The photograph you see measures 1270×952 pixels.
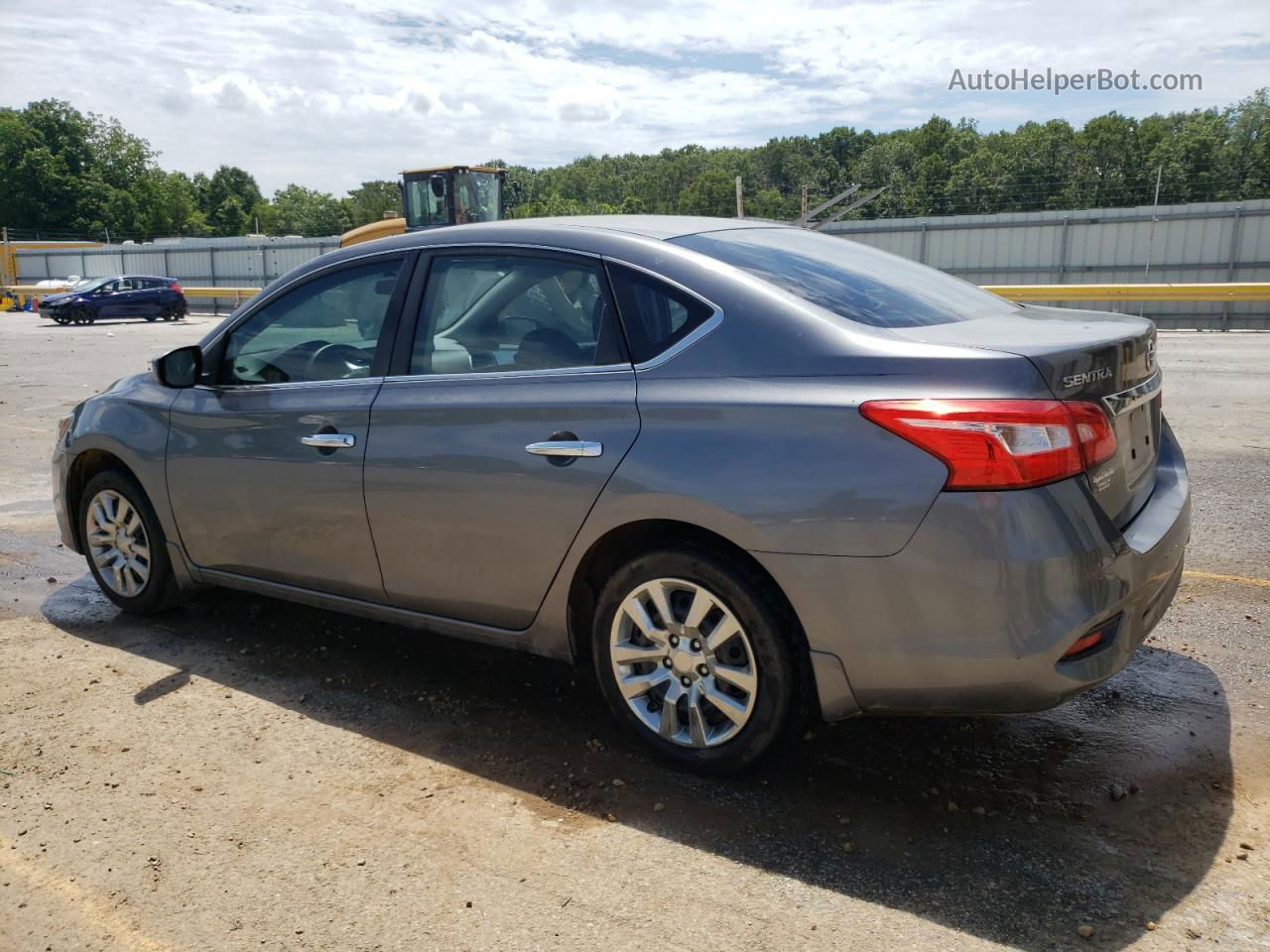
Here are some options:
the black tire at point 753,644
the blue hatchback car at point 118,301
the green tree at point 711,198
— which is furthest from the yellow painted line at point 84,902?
the green tree at point 711,198

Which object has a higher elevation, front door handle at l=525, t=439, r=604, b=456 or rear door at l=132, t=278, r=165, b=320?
front door handle at l=525, t=439, r=604, b=456

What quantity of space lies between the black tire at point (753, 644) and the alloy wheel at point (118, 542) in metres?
2.67

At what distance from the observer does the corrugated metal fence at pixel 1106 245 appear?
27.4m

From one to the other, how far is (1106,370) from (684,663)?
58.6 inches

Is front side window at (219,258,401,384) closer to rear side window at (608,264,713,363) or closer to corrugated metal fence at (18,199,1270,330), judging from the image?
rear side window at (608,264,713,363)

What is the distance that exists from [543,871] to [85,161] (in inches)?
4590

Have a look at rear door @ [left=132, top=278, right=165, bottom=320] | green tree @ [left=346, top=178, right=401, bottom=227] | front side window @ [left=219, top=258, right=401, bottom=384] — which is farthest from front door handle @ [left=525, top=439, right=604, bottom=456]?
green tree @ [left=346, top=178, right=401, bottom=227]

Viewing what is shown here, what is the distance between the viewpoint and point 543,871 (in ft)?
9.41

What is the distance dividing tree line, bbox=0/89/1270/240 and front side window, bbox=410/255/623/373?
23267 millimetres

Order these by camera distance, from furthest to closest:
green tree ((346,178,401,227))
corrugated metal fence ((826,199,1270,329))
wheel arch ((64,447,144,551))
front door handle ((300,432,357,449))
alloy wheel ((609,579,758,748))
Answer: green tree ((346,178,401,227))
corrugated metal fence ((826,199,1270,329))
wheel arch ((64,447,144,551))
front door handle ((300,432,357,449))
alloy wheel ((609,579,758,748))

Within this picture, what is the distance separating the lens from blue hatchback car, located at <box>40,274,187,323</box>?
109 ft

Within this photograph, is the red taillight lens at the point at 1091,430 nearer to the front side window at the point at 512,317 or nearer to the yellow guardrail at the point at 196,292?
the front side window at the point at 512,317

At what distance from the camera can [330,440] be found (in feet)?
12.9

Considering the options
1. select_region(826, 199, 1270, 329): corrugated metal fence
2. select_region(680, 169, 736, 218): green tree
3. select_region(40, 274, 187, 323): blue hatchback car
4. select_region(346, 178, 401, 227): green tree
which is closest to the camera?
select_region(826, 199, 1270, 329): corrugated metal fence
